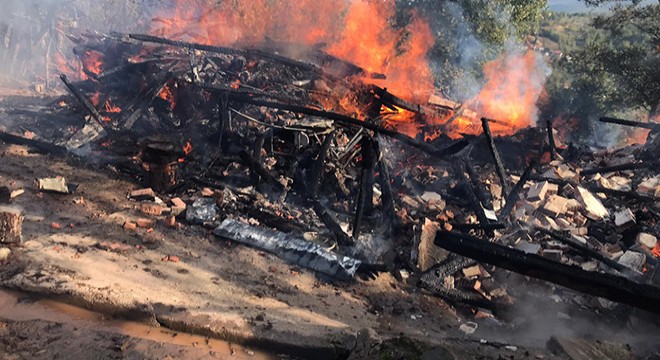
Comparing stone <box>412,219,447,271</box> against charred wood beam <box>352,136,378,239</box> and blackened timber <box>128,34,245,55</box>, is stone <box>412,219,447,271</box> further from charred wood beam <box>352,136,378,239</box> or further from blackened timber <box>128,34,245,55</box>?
blackened timber <box>128,34,245,55</box>

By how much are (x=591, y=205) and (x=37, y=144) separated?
41.4 ft

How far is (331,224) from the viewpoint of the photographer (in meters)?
7.11

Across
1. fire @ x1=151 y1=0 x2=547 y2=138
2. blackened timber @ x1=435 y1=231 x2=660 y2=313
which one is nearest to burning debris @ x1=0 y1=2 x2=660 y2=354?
blackened timber @ x1=435 y1=231 x2=660 y2=313

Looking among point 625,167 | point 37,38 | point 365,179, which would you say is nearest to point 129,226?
point 365,179

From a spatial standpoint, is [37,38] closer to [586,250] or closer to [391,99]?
[391,99]

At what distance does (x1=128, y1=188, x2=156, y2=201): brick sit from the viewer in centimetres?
735

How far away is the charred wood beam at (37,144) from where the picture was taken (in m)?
9.03

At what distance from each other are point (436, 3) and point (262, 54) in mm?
13365

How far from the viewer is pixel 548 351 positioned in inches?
162

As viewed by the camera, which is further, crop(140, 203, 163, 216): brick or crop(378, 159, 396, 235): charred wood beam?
crop(378, 159, 396, 235): charred wood beam

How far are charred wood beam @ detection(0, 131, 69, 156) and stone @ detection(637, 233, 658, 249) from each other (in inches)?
468

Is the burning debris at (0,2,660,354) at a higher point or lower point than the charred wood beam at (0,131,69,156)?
higher

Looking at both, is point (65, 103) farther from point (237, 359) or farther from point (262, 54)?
point (237, 359)

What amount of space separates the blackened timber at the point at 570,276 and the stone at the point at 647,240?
18.3ft
